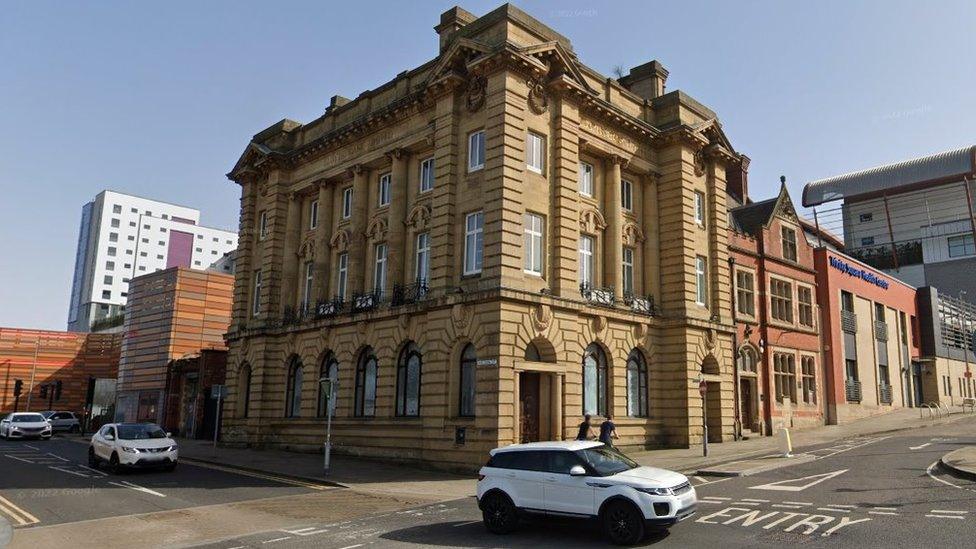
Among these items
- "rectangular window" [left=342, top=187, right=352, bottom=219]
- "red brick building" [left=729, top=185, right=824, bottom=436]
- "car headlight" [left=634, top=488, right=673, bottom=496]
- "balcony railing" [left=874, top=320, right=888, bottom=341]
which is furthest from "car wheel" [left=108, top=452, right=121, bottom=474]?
"balcony railing" [left=874, top=320, right=888, bottom=341]

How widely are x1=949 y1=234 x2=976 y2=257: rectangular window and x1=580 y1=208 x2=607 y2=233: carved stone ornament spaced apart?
5775 centimetres

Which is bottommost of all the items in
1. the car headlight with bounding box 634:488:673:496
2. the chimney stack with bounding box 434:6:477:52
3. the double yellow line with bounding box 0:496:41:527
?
the double yellow line with bounding box 0:496:41:527

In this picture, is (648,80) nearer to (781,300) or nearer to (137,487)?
(781,300)

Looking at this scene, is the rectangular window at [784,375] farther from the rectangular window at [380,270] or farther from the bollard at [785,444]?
the rectangular window at [380,270]

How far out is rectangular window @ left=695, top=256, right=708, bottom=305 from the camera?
33.0 m

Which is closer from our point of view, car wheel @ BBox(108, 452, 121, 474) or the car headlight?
the car headlight

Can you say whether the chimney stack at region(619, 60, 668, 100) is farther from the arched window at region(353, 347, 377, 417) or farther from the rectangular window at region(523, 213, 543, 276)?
the arched window at region(353, 347, 377, 417)

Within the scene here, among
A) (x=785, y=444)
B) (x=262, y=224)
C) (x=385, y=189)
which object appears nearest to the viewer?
(x=785, y=444)

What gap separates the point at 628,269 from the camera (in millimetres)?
31328

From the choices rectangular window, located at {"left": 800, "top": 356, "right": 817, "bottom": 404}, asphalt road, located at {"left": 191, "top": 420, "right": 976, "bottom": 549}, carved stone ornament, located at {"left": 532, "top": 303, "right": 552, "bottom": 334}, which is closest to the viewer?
asphalt road, located at {"left": 191, "top": 420, "right": 976, "bottom": 549}

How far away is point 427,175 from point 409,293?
5.04 metres

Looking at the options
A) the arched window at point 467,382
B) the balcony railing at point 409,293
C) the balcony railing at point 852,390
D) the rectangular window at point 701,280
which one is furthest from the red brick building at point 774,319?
the balcony railing at point 409,293

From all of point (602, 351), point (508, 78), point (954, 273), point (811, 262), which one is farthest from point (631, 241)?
point (954, 273)

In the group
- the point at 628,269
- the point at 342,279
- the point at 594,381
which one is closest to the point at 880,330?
the point at 628,269
